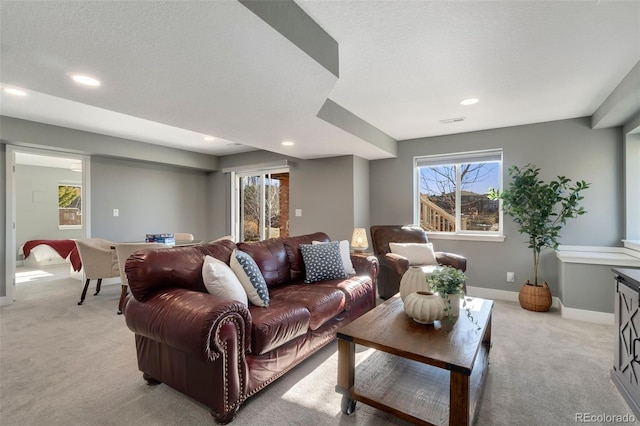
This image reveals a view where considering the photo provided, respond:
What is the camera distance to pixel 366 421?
1656mm

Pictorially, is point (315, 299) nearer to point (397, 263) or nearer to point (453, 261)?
point (397, 263)

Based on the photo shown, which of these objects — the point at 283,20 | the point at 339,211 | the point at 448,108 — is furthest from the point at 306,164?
the point at 283,20

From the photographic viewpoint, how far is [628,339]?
6.06 ft

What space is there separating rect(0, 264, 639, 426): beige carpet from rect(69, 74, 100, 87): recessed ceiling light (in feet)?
6.62

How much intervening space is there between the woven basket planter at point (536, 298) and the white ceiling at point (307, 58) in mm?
2053

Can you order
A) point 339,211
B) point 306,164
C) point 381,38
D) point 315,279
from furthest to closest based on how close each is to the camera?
1. point 306,164
2. point 339,211
3. point 315,279
4. point 381,38

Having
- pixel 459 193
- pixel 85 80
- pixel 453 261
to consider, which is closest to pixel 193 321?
pixel 85 80

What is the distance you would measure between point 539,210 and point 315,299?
288 centimetres

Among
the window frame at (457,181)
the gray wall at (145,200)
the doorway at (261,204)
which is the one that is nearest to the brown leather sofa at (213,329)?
the window frame at (457,181)

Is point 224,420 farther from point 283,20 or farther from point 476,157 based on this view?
point 476,157

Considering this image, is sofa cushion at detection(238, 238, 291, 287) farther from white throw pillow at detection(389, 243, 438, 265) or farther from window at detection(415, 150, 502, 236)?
window at detection(415, 150, 502, 236)

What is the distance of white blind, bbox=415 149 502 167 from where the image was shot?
412cm

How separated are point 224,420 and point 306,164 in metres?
3.93

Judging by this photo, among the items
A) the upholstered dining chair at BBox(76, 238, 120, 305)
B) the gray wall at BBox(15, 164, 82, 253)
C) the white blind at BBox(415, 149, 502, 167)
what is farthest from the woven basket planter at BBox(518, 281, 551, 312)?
the gray wall at BBox(15, 164, 82, 253)
